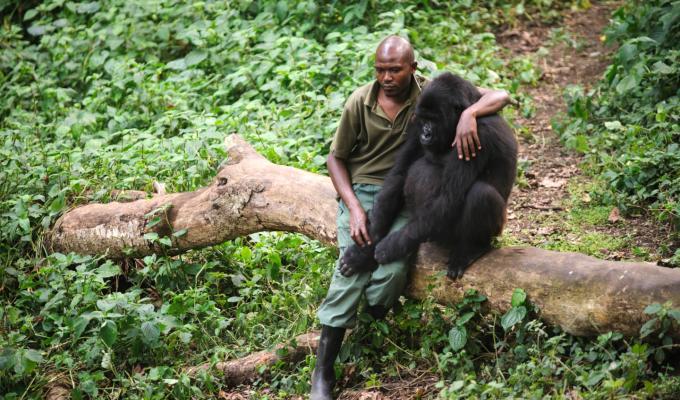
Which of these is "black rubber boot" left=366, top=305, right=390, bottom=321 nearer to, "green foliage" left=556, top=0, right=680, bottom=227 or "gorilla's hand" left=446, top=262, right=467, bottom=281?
"gorilla's hand" left=446, top=262, right=467, bottom=281

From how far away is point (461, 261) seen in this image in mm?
4395

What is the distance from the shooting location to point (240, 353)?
520cm

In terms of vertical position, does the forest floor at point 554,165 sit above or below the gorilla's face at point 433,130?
below

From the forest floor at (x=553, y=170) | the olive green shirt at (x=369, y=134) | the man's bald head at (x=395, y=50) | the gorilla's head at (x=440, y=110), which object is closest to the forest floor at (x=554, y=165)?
the forest floor at (x=553, y=170)

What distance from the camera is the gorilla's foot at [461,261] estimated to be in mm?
4387

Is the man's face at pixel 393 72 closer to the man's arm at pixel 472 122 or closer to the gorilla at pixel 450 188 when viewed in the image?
the gorilla at pixel 450 188

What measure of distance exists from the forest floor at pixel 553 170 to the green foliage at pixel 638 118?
0.19 m

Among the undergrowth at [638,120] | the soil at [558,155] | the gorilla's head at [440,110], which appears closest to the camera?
the gorilla's head at [440,110]

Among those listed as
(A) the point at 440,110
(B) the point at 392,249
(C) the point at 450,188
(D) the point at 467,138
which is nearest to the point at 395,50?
(A) the point at 440,110

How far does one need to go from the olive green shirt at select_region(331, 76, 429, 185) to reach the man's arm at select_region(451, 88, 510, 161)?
473mm

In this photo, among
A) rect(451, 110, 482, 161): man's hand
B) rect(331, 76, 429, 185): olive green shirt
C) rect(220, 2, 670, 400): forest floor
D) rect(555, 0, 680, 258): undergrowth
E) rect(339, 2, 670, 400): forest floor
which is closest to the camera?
rect(451, 110, 482, 161): man's hand

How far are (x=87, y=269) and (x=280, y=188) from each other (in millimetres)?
1784

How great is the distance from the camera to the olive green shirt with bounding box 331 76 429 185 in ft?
15.6

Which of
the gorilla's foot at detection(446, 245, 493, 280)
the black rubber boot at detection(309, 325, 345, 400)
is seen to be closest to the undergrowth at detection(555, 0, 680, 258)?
the gorilla's foot at detection(446, 245, 493, 280)
